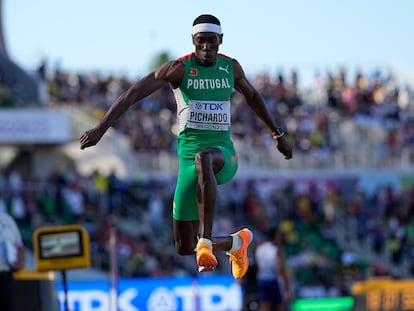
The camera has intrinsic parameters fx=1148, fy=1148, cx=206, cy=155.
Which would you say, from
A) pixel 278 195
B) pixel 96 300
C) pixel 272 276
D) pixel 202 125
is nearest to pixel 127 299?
pixel 96 300

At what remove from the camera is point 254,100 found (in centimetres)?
946

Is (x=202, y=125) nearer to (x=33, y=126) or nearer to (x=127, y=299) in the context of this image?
(x=127, y=299)

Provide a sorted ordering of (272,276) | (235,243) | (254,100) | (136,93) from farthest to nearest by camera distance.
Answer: (272,276) < (254,100) < (235,243) < (136,93)

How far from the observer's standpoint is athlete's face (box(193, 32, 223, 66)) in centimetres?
873

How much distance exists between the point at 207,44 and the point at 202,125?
0.67 meters

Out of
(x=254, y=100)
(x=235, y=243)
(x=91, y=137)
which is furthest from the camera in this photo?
(x=254, y=100)

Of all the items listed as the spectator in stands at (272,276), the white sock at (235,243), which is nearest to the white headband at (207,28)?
the white sock at (235,243)

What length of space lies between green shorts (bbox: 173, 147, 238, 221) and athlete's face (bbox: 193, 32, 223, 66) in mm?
751

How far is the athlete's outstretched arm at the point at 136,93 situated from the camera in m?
8.40

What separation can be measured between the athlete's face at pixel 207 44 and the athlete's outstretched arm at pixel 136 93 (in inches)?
7.2

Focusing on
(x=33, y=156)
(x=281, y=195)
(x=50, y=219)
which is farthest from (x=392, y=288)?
(x=33, y=156)

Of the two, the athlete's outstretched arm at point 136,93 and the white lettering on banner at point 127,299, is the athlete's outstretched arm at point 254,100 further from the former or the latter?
the white lettering on banner at point 127,299

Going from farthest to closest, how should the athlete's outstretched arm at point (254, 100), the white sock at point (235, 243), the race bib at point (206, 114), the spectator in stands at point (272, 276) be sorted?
the spectator in stands at point (272, 276) < the white sock at point (235, 243) < the athlete's outstretched arm at point (254, 100) < the race bib at point (206, 114)

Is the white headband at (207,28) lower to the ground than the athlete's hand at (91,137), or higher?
higher
